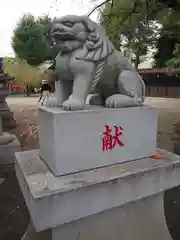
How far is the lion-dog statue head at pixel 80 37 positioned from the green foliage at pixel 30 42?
17.8 meters

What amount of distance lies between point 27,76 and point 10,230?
1932cm

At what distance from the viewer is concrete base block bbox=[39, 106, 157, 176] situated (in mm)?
1207

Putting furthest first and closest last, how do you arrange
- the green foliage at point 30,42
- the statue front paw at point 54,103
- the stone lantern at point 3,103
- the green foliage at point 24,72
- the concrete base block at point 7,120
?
the green foliage at point 24,72 < the green foliage at point 30,42 < the concrete base block at point 7,120 < the stone lantern at point 3,103 < the statue front paw at point 54,103

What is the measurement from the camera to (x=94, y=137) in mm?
1287

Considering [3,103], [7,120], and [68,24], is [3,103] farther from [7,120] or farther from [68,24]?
[68,24]

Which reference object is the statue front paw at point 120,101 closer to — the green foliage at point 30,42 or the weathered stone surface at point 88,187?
the weathered stone surface at point 88,187

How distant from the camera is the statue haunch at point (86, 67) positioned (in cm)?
127

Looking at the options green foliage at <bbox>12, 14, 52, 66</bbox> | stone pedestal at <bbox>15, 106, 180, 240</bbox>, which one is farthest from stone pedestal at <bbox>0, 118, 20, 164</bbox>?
green foliage at <bbox>12, 14, 52, 66</bbox>

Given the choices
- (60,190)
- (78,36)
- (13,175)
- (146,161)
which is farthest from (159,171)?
(13,175)

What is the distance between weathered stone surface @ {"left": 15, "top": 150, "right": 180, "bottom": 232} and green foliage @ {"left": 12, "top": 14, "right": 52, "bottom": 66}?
1798 centimetres

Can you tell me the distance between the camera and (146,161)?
1.45 m

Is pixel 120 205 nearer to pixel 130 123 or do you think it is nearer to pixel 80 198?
pixel 80 198

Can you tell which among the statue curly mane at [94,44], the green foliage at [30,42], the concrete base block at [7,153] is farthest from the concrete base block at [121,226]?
the green foliage at [30,42]

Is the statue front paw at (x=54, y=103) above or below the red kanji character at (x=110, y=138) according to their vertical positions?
above
